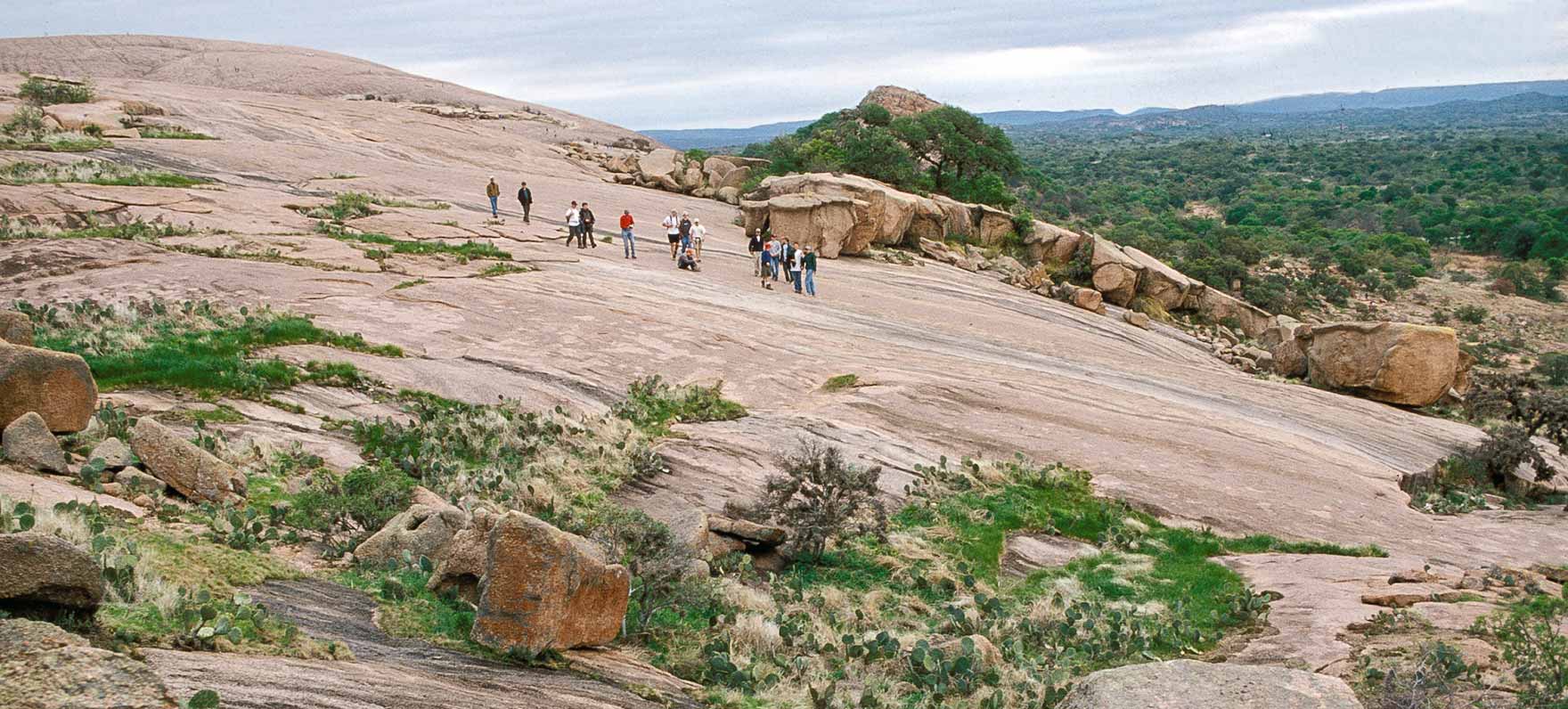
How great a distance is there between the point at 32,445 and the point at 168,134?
108ft

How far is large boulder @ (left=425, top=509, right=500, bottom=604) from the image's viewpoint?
29.5 feet

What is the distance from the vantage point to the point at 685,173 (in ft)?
155

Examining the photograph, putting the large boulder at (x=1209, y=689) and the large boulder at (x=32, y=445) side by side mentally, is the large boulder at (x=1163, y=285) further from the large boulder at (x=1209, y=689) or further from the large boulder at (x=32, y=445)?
the large boulder at (x=32, y=445)

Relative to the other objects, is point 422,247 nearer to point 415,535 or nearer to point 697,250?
point 697,250

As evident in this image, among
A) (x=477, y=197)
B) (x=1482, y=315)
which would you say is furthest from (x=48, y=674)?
(x=1482, y=315)

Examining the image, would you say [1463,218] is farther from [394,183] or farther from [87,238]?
[87,238]

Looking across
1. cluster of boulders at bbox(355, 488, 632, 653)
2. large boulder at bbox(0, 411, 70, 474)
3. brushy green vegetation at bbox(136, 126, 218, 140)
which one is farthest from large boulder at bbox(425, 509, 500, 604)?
brushy green vegetation at bbox(136, 126, 218, 140)

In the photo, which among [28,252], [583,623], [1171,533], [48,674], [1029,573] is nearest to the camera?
[48,674]

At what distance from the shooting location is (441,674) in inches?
284

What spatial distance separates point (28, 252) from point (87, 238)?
1554 millimetres

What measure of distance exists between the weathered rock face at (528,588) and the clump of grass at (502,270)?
1645 cm

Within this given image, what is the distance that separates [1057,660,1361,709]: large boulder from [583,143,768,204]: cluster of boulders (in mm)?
39074

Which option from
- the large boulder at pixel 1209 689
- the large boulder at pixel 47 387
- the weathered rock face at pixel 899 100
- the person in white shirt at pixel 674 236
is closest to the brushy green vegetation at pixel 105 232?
the person in white shirt at pixel 674 236

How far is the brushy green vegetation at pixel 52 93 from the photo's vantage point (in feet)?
129
